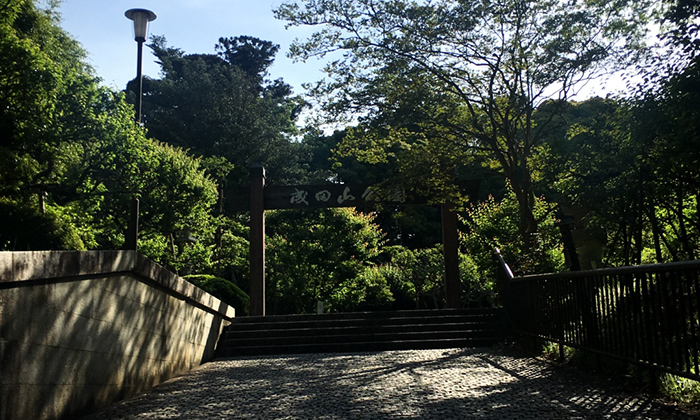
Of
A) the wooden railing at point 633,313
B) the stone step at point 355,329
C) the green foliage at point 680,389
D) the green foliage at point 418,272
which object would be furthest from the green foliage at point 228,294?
the green foliage at point 680,389

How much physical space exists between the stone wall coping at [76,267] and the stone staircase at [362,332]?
3540 mm

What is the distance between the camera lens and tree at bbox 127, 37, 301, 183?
107ft

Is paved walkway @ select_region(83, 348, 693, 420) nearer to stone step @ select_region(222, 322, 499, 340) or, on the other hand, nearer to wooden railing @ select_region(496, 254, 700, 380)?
wooden railing @ select_region(496, 254, 700, 380)

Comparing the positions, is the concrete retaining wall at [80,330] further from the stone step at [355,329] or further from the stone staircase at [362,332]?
the stone step at [355,329]

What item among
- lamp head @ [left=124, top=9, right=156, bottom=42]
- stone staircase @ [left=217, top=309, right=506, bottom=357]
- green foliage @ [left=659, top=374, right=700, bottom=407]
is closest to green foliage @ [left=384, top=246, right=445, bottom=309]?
stone staircase @ [left=217, top=309, right=506, bottom=357]

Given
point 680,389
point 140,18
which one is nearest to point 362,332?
point 680,389

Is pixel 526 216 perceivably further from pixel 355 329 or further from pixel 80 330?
pixel 80 330

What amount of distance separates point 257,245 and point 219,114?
20617 millimetres

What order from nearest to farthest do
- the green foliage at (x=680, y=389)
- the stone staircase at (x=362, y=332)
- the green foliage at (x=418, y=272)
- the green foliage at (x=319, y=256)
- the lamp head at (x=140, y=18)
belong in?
the green foliage at (x=680, y=389), the stone staircase at (x=362, y=332), the lamp head at (x=140, y=18), the green foliage at (x=319, y=256), the green foliage at (x=418, y=272)

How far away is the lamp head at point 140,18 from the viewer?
42.6ft

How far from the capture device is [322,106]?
11.9 m

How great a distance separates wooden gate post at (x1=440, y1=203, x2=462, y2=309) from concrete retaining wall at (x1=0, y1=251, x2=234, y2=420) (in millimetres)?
8664

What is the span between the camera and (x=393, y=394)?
507 cm

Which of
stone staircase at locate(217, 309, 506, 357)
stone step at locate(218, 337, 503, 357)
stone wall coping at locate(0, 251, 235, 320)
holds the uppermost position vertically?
stone wall coping at locate(0, 251, 235, 320)
